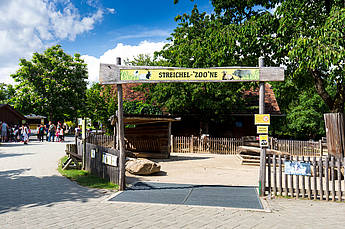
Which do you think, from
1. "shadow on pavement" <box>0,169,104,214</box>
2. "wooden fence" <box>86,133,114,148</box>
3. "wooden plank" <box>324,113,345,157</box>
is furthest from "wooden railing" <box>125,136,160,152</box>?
"wooden plank" <box>324,113,345,157</box>

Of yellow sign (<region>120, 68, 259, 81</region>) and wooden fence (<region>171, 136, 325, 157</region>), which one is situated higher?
yellow sign (<region>120, 68, 259, 81</region>)

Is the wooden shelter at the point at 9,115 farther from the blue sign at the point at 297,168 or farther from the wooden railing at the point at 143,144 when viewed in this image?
the blue sign at the point at 297,168

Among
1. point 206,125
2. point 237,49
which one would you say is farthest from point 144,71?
point 206,125

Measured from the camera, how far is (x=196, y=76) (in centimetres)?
769

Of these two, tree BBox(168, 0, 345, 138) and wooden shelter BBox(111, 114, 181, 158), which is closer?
tree BBox(168, 0, 345, 138)

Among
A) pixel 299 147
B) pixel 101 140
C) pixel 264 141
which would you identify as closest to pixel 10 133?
pixel 101 140

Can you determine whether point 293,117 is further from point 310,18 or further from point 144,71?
point 144,71

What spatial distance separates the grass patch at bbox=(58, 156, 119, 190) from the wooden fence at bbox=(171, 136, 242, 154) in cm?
1046

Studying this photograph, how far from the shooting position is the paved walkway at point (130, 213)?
5.14 m

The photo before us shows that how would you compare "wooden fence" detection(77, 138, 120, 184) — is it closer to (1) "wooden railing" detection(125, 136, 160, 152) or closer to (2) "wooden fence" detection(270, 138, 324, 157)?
(1) "wooden railing" detection(125, 136, 160, 152)

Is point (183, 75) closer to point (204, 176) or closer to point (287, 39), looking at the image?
point (204, 176)

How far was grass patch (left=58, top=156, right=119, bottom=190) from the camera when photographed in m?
8.38

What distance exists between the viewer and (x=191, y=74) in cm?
772

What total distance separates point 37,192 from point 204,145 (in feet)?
47.9
